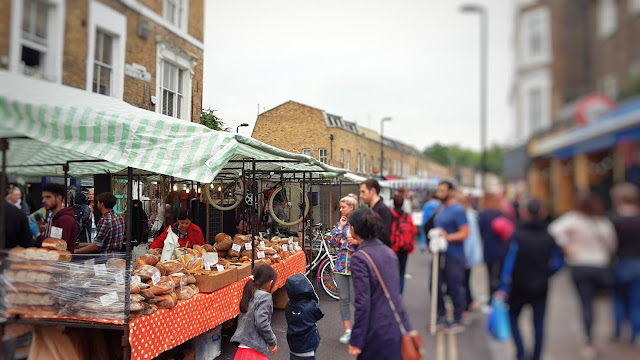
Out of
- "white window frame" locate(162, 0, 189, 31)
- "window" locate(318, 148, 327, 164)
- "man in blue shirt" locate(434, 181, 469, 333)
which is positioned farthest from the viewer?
"window" locate(318, 148, 327, 164)

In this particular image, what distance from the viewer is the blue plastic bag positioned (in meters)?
1.12

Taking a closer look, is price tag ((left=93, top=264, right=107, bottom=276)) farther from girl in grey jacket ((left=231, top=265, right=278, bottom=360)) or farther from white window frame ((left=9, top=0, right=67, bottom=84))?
white window frame ((left=9, top=0, right=67, bottom=84))

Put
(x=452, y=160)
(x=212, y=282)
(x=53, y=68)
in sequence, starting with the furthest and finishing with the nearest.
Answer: (x=212, y=282) < (x=53, y=68) < (x=452, y=160)

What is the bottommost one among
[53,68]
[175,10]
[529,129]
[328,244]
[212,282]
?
[212,282]

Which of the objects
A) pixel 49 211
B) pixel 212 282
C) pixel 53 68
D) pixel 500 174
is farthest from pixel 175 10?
pixel 212 282

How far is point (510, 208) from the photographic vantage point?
1035 millimetres

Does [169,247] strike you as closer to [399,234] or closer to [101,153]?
[101,153]

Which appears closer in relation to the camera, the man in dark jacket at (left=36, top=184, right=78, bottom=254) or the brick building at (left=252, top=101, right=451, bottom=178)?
the brick building at (left=252, top=101, right=451, bottom=178)

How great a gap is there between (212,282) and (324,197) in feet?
4.51

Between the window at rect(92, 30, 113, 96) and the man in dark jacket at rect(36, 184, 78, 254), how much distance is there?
34.8 inches

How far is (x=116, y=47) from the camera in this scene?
2061 mm

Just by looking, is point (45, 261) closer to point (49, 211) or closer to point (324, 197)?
point (49, 211)

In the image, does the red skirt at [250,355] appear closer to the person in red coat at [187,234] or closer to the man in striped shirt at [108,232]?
the man in striped shirt at [108,232]

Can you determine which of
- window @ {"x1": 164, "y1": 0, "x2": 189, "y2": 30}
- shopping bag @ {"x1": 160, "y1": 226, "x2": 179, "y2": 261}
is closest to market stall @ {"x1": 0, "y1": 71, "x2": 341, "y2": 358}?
window @ {"x1": 164, "y1": 0, "x2": 189, "y2": 30}
